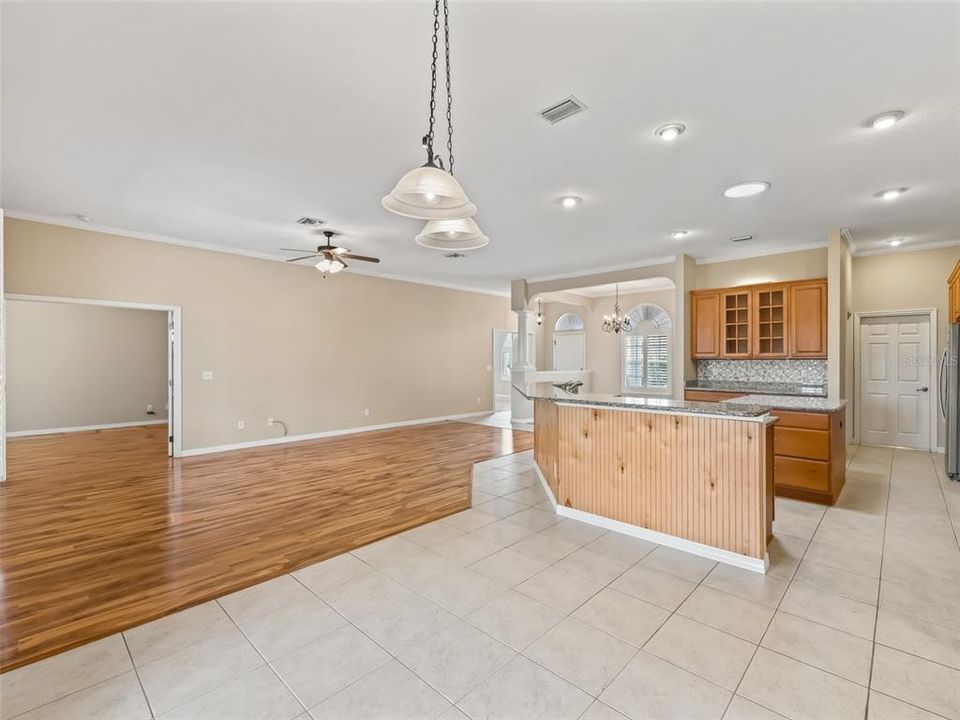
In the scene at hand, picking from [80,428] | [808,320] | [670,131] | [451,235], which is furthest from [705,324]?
[80,428]

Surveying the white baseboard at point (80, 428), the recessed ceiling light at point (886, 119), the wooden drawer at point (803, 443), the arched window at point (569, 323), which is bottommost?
the white baseboard at point (80, 428)

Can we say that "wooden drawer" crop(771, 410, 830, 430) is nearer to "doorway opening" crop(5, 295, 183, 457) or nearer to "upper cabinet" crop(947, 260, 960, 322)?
"upper cabinet" crop(947, 260, 960, 322)

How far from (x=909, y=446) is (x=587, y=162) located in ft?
21.3

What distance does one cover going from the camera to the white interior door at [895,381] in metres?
6.09

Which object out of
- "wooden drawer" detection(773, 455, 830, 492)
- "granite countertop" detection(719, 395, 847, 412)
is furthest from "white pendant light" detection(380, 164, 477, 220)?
"wooden drawer" detection(773, 455, 830, 492)

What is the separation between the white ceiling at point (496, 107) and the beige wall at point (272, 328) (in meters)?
0.70

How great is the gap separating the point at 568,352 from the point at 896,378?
6.62 metres

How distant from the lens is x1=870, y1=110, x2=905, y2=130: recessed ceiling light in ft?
9.05

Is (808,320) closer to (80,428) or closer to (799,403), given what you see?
(799,403)

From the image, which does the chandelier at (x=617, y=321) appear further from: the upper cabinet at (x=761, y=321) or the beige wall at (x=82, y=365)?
the beige wall at (x=82, y=365)

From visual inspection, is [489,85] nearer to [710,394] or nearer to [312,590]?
[312,590]

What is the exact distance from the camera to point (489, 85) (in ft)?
8.07

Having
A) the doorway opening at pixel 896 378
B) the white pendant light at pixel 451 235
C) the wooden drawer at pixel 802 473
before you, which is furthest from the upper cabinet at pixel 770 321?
the white pendant light at pixel 451 235

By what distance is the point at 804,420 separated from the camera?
13.4 ft
